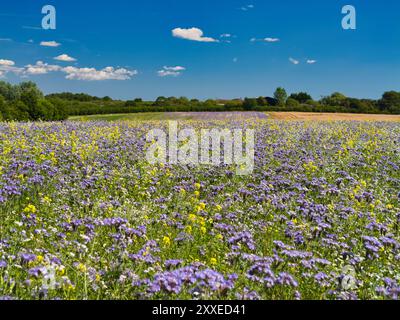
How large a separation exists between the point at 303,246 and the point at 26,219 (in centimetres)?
395

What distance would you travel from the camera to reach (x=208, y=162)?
10.8 meters

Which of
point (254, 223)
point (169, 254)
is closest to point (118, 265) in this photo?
point (169, 254)

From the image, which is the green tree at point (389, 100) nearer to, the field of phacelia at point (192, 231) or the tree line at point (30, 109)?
the tree line at point (30, 109)

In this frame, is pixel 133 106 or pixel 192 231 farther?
pixel 133 106

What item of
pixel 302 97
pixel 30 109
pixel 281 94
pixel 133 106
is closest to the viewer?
pixel 30 109

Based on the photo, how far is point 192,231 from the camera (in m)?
6.25

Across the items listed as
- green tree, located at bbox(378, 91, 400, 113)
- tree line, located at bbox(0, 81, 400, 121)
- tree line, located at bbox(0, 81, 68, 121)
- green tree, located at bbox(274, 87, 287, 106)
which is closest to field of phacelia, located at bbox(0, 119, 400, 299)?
tree line, located at bbox(0, 81, 400, 121)

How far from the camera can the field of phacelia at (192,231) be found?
4.02 metres

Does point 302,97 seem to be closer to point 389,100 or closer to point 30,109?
point 389,100

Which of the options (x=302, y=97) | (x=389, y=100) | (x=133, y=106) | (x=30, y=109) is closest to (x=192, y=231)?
(x=30, y=109)

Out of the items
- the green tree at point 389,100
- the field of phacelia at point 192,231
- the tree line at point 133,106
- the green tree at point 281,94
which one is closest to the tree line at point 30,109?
the tree line at point 133,106

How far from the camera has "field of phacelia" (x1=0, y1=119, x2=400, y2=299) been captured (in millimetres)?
4023

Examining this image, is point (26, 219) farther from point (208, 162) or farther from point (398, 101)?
point (398, 101)

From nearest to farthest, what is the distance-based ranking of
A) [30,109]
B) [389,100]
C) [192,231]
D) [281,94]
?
[192,231], [30,109], [389,100], [281,94]
